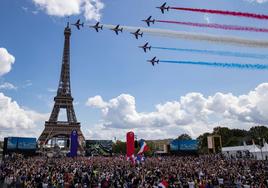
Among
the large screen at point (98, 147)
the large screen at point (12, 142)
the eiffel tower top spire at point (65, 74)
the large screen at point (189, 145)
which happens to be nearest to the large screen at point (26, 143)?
the large screen at point (12, 142)

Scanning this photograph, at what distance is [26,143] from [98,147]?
22.9 metres

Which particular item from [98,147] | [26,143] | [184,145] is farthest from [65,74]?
[184,145]

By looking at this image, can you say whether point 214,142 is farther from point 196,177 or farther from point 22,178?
point 22,178

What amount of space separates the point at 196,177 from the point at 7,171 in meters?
18.9

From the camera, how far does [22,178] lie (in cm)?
2711

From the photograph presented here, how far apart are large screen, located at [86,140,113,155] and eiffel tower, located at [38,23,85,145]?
55.1 feet

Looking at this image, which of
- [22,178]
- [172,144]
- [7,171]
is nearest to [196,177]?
[22,178]

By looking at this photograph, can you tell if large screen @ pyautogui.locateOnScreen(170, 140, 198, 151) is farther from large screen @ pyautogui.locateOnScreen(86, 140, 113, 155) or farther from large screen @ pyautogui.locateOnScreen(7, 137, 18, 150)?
large screen @ pyautogui.locateOnScreen(7, 137, 18, 150)

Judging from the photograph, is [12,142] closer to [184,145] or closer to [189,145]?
[184,145]

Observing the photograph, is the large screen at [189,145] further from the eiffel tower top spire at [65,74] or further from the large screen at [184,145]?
the eiffel tower top spire at [65,74]

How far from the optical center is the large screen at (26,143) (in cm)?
7138

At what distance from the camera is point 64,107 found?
114 m

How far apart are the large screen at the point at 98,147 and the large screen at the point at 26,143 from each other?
17.5 metres

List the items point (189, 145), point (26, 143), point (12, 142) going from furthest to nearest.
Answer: point (189, 145), point (26, 143), point (12, 142)
